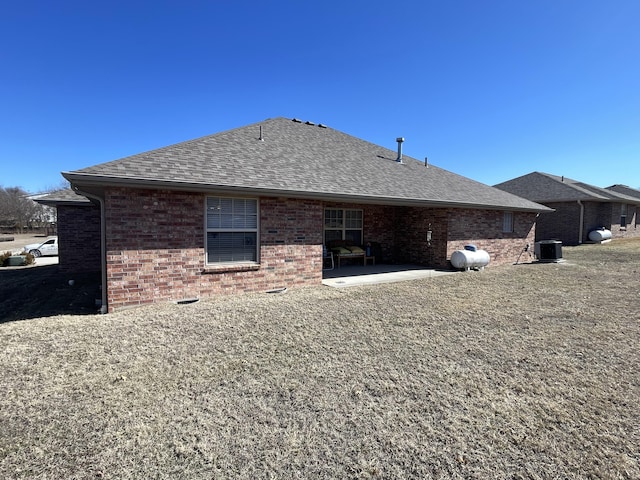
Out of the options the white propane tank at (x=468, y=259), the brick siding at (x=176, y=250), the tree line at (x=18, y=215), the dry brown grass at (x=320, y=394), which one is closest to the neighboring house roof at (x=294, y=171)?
the brick siding at (x=176, y=250)

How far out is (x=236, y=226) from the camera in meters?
7.48

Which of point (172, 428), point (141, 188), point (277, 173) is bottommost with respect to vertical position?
point (172, 428)

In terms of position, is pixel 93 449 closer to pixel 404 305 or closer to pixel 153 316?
pixel 153 316

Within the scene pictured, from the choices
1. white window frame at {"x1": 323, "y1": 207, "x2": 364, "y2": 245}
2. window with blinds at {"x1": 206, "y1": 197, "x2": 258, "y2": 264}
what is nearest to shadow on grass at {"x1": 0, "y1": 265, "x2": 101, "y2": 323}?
window with blinds at {"x1": 206, "y1": 197, "x2": 258, "y2": 264}

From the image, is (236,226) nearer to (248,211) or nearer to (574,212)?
(248,211)

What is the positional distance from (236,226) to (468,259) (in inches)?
317

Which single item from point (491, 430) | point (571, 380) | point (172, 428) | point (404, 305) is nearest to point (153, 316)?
point (172, 428)

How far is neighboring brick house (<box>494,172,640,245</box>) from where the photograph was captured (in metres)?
21.3

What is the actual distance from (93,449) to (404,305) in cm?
557

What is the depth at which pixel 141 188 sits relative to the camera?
6.36 metres

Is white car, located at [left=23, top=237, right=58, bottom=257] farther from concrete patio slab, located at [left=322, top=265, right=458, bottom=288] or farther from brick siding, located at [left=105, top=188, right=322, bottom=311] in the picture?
concrete patio slab, located at [left=322, top=265, right=458, bottom=288]

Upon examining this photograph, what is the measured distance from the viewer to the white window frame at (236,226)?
7.16 metres

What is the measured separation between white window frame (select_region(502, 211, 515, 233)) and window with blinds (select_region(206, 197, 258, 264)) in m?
10.9

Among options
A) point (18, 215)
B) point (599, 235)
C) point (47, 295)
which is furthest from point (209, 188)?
point (18, 215)
